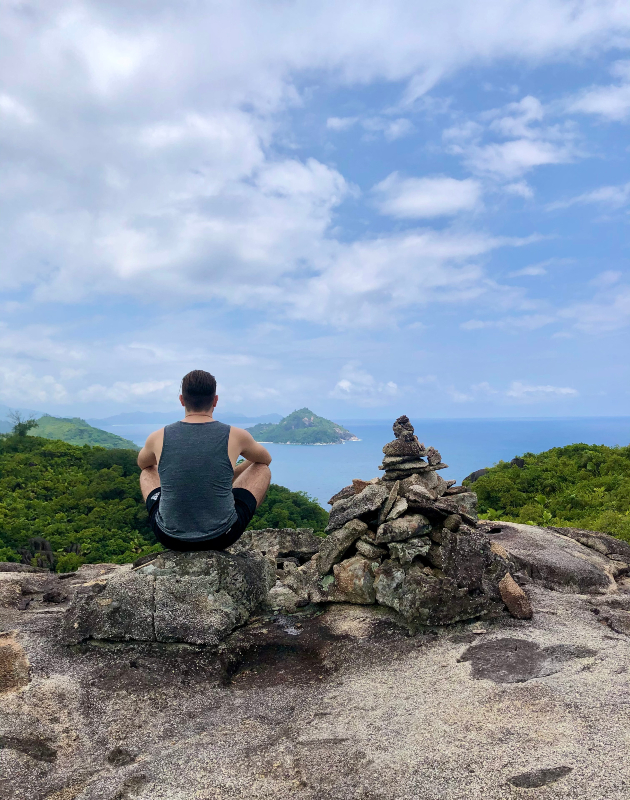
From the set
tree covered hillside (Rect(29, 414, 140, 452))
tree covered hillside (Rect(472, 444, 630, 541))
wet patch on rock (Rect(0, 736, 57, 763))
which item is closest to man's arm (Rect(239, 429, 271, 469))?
wet patch on rock (Rect(0, 736, 57, 763))

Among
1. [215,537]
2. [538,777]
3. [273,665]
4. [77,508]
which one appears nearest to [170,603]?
[215,537]

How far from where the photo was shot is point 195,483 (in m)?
6.85

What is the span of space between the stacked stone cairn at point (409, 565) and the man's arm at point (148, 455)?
9.07 ft

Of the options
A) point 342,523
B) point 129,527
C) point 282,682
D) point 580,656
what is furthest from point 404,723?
point 129,527

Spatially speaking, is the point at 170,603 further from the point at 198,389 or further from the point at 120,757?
the point at 198,389

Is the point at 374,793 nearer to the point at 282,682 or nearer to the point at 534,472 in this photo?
the point at 282,682

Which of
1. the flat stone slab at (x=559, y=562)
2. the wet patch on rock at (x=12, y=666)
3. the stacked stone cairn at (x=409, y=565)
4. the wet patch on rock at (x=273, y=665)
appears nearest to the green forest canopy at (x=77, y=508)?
the flat stone slab at (x=559, y=562)

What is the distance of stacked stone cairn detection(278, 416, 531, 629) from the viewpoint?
7.30m

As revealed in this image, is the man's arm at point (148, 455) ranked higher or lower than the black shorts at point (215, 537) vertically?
higher

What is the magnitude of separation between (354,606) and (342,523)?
4.59 ft

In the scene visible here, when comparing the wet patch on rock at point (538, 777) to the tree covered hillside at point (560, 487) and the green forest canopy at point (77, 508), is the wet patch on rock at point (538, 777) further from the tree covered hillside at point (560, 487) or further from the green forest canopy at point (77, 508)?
the green forest canopy at point (77, 508)

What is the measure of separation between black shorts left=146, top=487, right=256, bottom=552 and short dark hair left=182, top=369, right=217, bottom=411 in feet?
4.15

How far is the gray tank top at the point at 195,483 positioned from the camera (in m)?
6.87

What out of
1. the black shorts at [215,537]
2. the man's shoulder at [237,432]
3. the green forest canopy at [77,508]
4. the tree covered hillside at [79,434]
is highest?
the tree covered hillside at [79,434]
